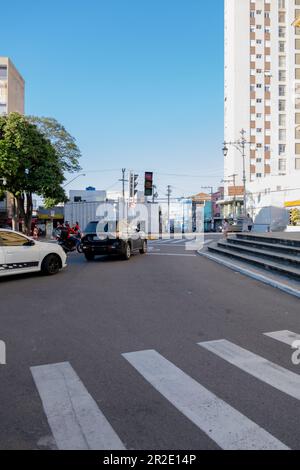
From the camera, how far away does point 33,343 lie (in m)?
5.21

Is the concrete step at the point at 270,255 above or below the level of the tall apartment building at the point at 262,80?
below

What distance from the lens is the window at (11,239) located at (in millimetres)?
10266

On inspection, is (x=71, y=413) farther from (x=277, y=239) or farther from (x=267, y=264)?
(x=277, y=239)

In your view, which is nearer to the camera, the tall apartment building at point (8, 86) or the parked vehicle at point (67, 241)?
the parked vehicle at point (67, 241)

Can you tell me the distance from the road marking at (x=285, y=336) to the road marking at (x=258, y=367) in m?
0.73

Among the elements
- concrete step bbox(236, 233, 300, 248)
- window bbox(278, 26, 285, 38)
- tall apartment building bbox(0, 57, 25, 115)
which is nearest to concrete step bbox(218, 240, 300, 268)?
concrete step bbox(236, 233, 300, 248)

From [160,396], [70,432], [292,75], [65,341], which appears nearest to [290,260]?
[65,341]

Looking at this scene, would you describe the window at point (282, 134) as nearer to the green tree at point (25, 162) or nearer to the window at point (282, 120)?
the window at point (282, 120)

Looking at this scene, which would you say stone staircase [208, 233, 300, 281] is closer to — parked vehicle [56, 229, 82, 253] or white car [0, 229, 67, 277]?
white car [0, 229, 67, 277]

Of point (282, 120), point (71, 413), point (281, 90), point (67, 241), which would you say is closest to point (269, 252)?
point (67, 241)

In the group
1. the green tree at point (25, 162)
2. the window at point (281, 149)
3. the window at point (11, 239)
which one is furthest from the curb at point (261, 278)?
the window at point (281, 149)

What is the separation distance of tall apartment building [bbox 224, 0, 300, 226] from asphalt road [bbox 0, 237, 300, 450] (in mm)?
67649

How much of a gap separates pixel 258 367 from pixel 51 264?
8.25 m
